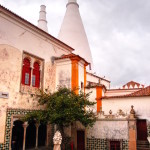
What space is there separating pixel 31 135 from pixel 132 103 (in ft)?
21.3

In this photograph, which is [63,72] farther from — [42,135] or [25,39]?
[42,135]

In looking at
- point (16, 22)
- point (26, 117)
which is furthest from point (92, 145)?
point (16, 22)

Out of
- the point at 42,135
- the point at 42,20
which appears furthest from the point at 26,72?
the point at 42,20

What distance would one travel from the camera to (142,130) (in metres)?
12.7

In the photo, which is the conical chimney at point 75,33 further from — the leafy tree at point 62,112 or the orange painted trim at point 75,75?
the leafy tree at point 62,112

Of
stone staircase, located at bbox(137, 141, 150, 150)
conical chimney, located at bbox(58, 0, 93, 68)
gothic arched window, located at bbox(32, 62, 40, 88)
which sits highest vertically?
conical chimney, located at bbox(58, 0, 93, 68)

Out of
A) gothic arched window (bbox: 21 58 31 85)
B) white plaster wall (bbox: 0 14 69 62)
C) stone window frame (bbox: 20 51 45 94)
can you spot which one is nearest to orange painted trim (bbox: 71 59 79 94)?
white plaster wall (bbox: 0 14 69 62)

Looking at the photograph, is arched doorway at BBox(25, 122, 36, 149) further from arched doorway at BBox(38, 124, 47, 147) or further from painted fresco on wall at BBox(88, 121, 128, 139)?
painted fresco on wall at BBox(88, 121, 128, 139)

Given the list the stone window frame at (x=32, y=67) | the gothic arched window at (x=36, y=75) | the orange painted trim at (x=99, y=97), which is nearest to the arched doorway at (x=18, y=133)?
the stone window frame at (x=32, y=67)

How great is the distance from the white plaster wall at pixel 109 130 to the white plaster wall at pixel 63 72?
324 cm

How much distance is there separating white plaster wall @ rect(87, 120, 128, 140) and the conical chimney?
1079 centimetres

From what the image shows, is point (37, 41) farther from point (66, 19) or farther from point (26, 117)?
point (66, 19)

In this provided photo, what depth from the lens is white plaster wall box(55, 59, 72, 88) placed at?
13707mm

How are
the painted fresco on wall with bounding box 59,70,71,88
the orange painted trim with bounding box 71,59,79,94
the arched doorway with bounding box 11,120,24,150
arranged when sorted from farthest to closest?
1. the painted fresco on wall with bounding box 59,70,71,88
2. the orange painted trim with bounding box 71,59,79,94
3. the arched doorway with bounding box 11,120,24,150
